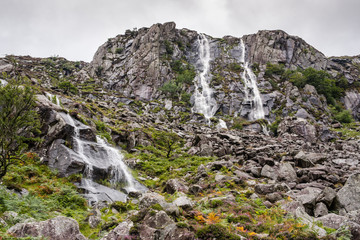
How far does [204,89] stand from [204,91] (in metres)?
1.43

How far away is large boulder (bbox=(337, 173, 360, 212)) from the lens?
8.97 metres

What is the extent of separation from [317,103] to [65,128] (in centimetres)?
7412

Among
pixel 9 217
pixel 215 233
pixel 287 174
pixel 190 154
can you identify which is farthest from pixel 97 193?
pixel 190 154

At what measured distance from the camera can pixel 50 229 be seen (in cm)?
578

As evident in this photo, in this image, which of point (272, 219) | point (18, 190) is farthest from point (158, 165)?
point (272, 219)

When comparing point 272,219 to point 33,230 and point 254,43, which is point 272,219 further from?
point 254,43

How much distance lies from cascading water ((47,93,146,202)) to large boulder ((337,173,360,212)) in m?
13.5

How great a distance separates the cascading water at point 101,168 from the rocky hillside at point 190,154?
0.14 m

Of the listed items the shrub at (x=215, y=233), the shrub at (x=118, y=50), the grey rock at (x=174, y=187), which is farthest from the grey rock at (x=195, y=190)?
the shrub at (x=118, y=50)

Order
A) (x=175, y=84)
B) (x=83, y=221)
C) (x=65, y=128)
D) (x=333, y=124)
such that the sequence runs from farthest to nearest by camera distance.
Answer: (x=175, y=84)
(x=333, y=124)
(x=65, y=128)
(x=83, y=221)

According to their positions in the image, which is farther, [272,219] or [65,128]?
[65,128]

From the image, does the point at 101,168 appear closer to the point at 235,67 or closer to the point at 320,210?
the point at 320,210

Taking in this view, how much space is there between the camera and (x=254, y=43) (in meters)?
102

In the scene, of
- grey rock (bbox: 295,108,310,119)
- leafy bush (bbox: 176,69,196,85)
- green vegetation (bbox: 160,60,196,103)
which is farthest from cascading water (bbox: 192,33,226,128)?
grey rock (bbox: 295,108,310,119)
